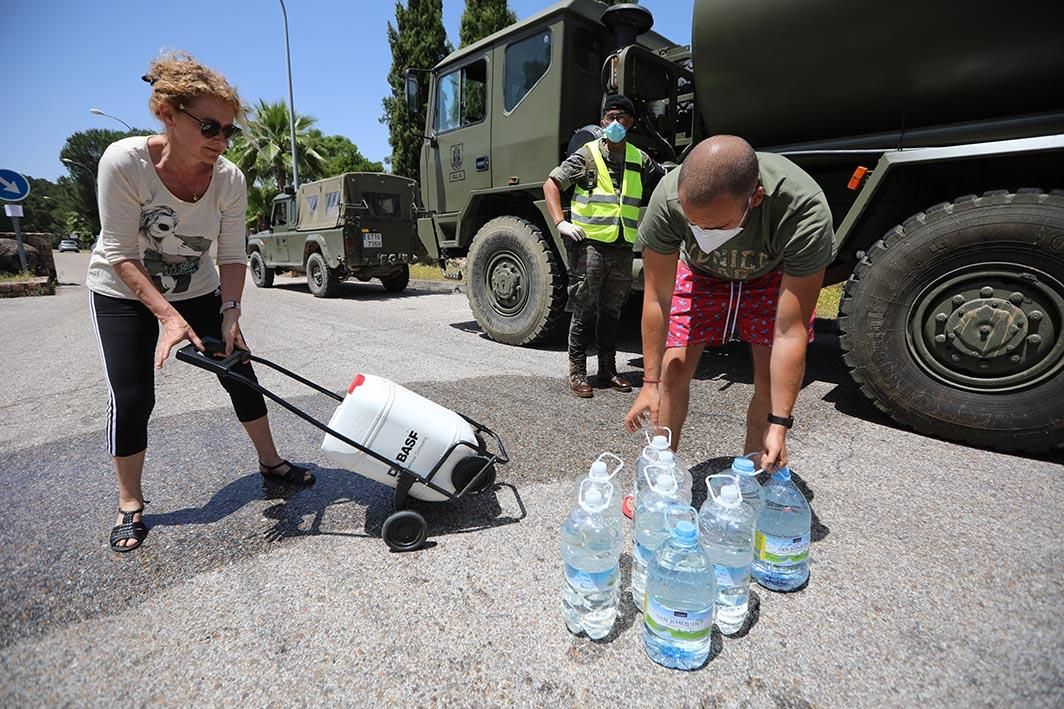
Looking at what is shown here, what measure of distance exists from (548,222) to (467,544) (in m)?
3.48

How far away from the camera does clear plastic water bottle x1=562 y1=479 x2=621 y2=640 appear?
1.53 metres

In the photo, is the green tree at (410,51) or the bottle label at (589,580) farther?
the green tree at (410,51)

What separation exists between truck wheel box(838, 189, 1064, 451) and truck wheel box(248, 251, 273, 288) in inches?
536

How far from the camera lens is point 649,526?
1704 millimetres

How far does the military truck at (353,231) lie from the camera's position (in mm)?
9875

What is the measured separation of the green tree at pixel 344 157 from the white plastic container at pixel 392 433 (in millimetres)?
30578

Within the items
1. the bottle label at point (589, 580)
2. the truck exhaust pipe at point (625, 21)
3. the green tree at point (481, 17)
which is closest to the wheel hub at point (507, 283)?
the truck exhaust pipe at point (625, 21)

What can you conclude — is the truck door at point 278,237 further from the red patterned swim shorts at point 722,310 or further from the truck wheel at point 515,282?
the red patterned swim shorts at point 722,310

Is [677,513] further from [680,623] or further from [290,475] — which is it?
[290,475]

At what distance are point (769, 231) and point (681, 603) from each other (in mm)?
1364

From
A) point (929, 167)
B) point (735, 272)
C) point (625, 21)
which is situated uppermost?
point (625, 21)

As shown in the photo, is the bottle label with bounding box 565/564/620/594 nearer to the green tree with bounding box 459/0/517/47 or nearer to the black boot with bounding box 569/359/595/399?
the black boot with bounding box 569/359/595/399

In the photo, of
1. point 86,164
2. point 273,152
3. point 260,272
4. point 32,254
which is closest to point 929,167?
point 260,272

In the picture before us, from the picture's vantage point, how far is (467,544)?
80.4 inches
